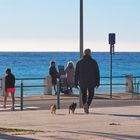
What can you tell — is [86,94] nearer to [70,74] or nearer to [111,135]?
[111,135]

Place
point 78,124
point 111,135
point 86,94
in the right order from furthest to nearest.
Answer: point 86,94
point 78,124
point 111,135

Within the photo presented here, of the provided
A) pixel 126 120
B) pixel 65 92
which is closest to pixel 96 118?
pixel 126 120

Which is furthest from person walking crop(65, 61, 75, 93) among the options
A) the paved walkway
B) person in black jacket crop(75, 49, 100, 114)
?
person in black jacket crop(75, 49, 100, 114)

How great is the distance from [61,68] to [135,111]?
1379cm

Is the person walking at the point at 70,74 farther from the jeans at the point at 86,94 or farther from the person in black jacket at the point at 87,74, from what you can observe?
the person in black jacket at the point at 87,74

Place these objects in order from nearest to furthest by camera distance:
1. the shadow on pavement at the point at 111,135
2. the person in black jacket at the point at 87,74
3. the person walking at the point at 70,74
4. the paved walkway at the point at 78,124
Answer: the shadow on pavement at the point at 111,135
the paved walkway at the point at 78,124
the person in black jacket at the point at 87,74
the person walking at the point at 70,74

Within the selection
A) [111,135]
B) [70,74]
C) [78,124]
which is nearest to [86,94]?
[78,124]

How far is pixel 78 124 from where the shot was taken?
18.3 metres

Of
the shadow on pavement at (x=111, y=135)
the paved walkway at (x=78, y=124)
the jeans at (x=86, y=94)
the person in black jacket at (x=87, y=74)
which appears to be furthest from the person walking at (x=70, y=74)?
the shadow on pavement at (x=111, y=135)

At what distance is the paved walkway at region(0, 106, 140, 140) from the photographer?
15824 millimetres

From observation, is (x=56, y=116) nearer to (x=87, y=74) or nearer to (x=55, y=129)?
(x=87, y=74)

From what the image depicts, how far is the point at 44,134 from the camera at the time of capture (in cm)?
1617

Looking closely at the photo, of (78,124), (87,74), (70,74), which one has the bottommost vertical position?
(78,124)

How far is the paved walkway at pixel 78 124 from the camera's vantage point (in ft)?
51.9
